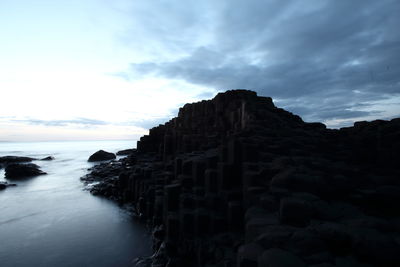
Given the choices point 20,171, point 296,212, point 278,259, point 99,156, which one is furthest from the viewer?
point 99,156

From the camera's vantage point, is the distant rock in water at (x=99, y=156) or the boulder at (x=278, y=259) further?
the distant rock in water at (x=99, y=156)

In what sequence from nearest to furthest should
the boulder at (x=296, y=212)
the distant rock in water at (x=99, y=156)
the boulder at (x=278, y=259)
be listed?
the boulder at (x=278, y=259) < the boulder at (x=296, y=212) < the distant rock in water at (x=99, y=156)

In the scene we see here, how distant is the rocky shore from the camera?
274 cm

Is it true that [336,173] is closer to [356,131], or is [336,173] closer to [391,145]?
[391,145]

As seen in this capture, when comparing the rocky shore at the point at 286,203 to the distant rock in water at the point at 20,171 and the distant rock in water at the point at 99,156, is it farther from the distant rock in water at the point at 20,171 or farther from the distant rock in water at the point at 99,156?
the distant rock in water at the point at 99,156

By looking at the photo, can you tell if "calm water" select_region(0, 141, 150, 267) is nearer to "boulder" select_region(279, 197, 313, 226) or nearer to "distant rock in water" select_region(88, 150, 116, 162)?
"boulder" select_region(279, 197, 313, 226)

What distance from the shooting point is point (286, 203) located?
355 cm

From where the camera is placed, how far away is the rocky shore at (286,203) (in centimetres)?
274

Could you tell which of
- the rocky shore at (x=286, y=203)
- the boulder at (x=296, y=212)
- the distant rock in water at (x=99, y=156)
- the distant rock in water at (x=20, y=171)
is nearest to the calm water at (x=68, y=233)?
A: the rocky shore at (x=286, y=203)

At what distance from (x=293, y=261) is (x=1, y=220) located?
47.2ft

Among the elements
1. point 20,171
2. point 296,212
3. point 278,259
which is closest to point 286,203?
point 296,212

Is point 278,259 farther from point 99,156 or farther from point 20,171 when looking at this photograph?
point 99,156

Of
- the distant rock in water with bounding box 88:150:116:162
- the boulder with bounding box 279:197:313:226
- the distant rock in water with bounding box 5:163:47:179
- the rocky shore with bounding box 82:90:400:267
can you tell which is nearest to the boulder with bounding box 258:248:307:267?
the rocky shore with bounding box 82:90:400:267

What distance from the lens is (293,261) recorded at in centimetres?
246
